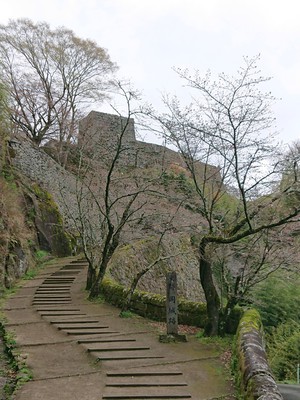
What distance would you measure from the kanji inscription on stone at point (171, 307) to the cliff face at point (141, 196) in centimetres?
267

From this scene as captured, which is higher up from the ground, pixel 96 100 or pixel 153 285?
pixel 96 100

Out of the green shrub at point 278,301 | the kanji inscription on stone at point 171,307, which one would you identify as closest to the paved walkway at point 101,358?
the kanji inscription on stone at point 171,307

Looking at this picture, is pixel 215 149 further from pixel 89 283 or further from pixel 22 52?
pixel 22 52

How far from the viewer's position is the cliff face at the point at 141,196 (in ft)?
40.9

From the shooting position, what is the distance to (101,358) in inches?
242

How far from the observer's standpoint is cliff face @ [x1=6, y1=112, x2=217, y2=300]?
1248cm

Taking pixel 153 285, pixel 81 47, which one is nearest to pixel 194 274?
pixel 153 285

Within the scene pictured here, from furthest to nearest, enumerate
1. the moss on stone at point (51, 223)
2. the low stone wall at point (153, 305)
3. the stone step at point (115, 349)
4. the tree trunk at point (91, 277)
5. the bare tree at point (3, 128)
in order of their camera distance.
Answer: the moss on stone at point (51, 223)
the bare tree at point (3, 128)
the tree trunk at point (91, 277)
the low stone wall at point (153, 305)
the stone step at point (115, 349)

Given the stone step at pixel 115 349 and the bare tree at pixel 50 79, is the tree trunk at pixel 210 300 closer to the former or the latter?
the stone step at pixel 115 349

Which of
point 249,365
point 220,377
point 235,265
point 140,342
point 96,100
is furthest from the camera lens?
point 96,100

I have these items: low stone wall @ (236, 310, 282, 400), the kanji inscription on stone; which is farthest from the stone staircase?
low stone wall @ (236, 310, 282, 400)

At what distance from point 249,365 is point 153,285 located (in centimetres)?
1031

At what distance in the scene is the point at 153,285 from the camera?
596 inches

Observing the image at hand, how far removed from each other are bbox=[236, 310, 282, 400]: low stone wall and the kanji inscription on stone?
4.65 ft
